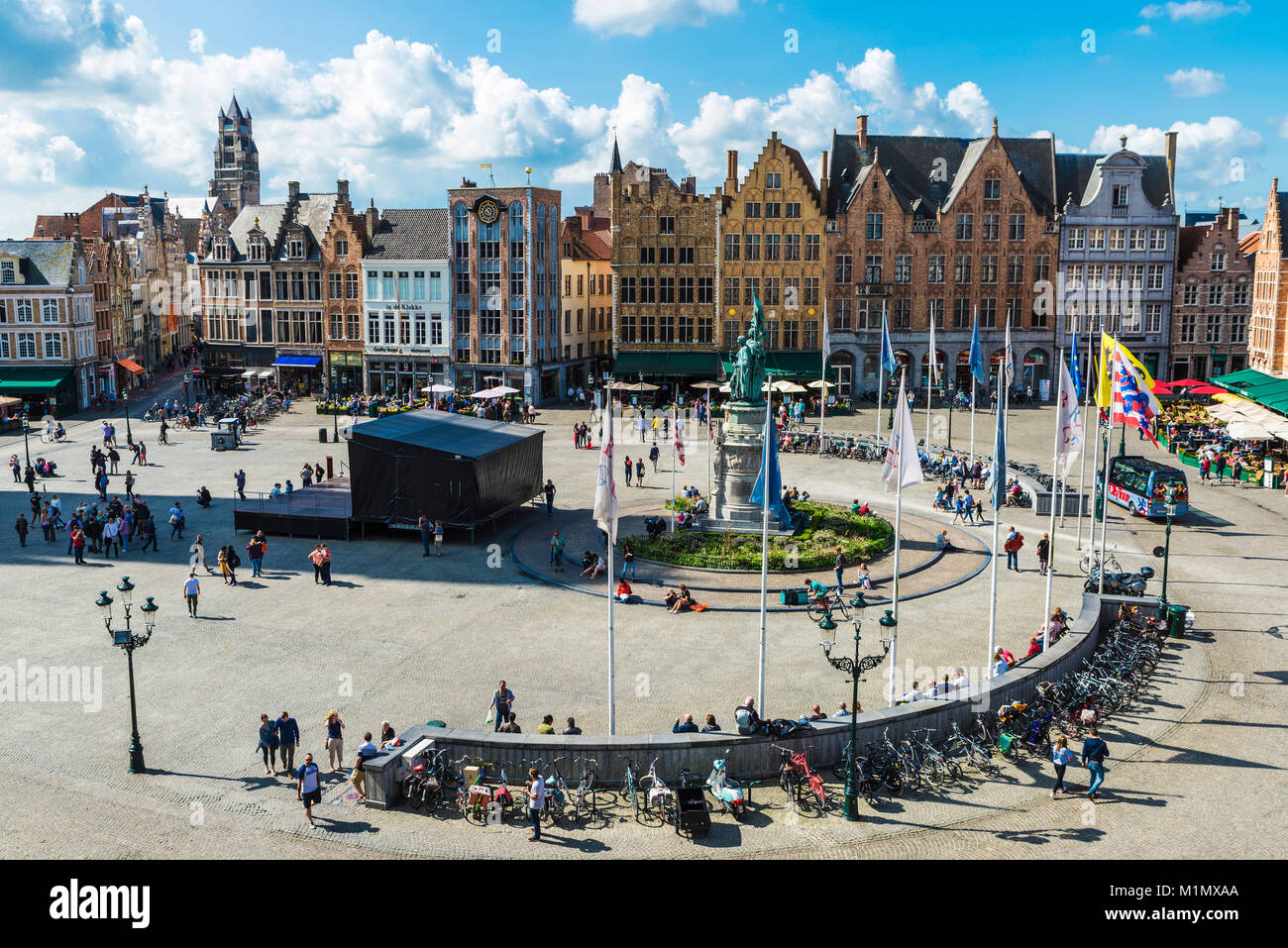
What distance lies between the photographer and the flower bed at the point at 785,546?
34.9 metres

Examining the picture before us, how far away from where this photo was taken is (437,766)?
20.8 metres

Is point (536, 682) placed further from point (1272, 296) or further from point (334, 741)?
point (1272, 296)

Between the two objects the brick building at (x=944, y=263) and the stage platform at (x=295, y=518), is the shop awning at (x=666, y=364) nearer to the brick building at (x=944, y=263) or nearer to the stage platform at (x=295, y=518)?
the brick building at (x=944, y=263)

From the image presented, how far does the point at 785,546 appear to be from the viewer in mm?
36031

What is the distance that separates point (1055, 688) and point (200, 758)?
17.6 meters

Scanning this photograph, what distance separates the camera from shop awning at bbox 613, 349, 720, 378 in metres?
77.9

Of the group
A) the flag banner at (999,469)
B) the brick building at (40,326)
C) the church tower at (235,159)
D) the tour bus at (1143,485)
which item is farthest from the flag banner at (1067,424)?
the church tower at (235,159)

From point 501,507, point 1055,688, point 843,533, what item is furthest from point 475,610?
point 1055,688

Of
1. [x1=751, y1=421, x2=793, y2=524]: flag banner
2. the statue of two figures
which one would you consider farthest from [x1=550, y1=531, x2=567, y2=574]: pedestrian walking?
[x1=751, y1=421, x2=793, y2=524]: flag banner

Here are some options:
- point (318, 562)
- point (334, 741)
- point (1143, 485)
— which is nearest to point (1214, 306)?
point (1143, 485)

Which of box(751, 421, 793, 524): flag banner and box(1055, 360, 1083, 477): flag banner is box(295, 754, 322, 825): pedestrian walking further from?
box(1055, 360, 1083, 477): flag banner

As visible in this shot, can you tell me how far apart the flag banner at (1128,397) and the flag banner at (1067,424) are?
1.72 meters

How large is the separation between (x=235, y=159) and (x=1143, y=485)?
152240 mm

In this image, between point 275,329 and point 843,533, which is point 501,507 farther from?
point 275,329
